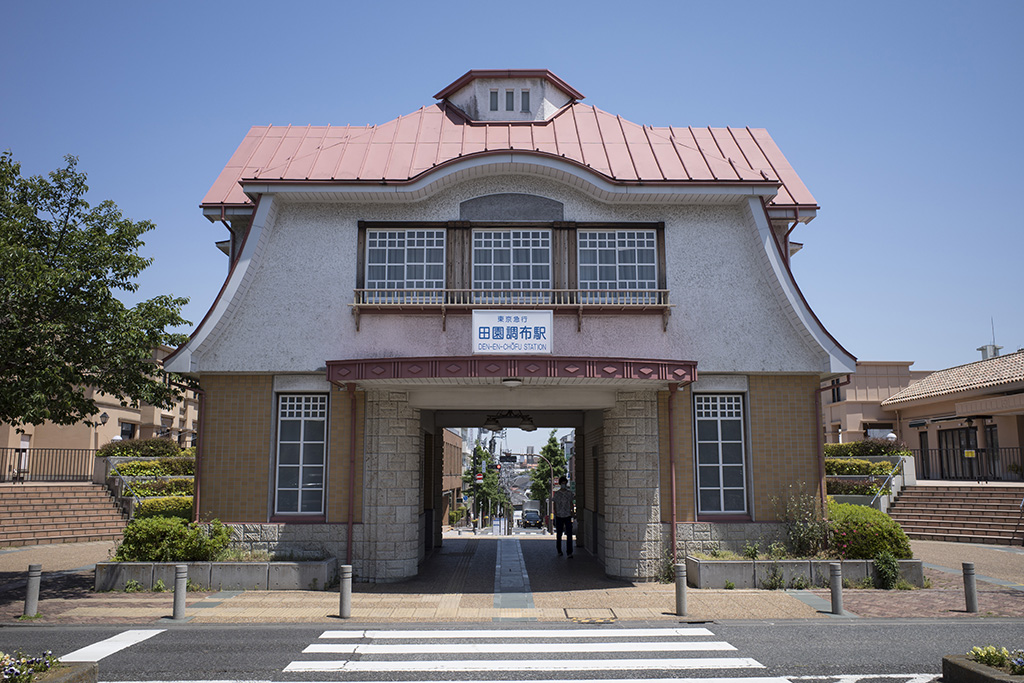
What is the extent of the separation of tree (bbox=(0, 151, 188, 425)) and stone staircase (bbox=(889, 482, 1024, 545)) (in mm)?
22255

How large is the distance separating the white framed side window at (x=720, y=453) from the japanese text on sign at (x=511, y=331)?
380 centimetres

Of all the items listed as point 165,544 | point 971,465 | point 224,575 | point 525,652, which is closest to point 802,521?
point 525,652

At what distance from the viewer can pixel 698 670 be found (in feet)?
29.4

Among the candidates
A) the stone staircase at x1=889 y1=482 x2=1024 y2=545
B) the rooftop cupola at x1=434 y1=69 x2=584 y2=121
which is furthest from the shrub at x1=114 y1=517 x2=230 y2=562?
the stone staircase at x1=889 y1=482 x2=1024 y2=545

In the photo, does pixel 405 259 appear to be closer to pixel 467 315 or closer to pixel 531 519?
pixel 467 315

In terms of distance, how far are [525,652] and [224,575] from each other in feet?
23.8

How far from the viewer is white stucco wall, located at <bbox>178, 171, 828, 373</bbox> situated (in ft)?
52.3

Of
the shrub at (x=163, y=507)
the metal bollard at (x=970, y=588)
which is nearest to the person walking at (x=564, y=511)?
the shrub at (x=163, y=507)

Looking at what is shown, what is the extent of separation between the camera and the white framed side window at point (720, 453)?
16.0m

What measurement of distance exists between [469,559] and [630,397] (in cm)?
699

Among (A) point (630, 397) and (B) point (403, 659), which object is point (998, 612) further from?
(B) point (403, 659)

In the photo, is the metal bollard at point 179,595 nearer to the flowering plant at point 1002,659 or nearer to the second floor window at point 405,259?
the second floor window at point 405,259

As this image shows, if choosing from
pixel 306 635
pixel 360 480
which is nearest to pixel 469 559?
pixel 360 480

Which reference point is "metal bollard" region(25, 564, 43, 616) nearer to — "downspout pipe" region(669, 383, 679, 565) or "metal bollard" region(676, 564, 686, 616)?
"metal bollard" region(676, 564, 686, 616)
